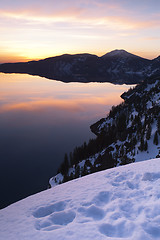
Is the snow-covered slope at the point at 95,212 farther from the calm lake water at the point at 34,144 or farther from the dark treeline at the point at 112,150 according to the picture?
the calm lake water at the point at 34,144

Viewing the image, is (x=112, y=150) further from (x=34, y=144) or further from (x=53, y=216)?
(x=53, y=216)

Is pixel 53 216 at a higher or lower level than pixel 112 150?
higher

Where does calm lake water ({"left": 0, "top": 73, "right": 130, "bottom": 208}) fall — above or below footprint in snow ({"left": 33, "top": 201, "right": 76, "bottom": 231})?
below

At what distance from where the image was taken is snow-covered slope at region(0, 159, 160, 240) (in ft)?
21.3

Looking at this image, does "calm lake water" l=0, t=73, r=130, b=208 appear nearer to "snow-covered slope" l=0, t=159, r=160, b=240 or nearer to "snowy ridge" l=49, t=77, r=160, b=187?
"snowy ridge" l=49, t=77, r=160, b=187

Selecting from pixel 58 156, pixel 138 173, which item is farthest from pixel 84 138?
pixel 138 173

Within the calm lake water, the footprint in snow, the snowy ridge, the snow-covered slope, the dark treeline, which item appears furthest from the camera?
the dark treeline

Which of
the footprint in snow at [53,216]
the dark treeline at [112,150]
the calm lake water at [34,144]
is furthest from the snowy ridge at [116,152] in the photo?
the footprint in snow at [53,216]

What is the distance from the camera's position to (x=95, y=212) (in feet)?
25.6

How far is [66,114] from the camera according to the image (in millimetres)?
157375

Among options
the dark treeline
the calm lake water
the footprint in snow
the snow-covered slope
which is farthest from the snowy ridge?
the footprint in snow

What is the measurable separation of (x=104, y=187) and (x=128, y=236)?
12.1 feet

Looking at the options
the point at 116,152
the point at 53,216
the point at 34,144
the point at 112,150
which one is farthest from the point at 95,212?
the point at 34,144

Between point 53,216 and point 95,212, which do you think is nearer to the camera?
point 95,212
